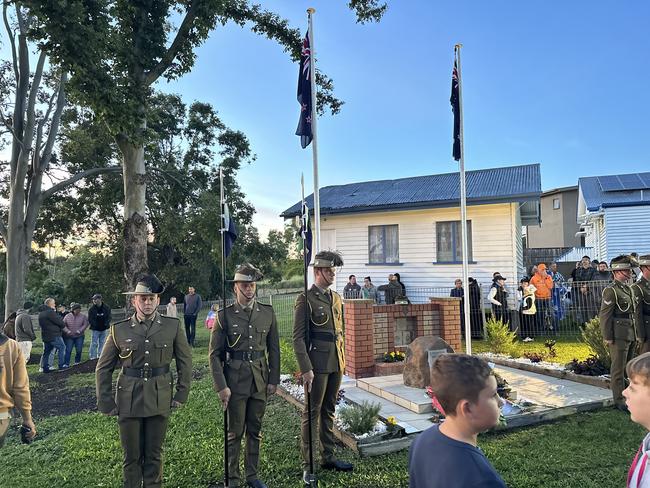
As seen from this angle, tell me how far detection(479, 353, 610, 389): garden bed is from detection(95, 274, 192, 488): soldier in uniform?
19.8 ft

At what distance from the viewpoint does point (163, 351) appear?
12.2 feet

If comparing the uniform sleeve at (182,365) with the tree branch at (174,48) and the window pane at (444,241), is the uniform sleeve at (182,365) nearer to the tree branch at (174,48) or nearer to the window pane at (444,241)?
the tree branch at (174,48)

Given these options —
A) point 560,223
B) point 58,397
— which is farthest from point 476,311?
point 560,223

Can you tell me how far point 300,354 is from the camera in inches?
170

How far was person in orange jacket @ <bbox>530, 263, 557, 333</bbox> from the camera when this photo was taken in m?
11.9

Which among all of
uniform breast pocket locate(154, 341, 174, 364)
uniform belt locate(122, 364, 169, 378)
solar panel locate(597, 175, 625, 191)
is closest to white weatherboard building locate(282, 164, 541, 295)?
solar panel locate(597, 175, 625, 191)

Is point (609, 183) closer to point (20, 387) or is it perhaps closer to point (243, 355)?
point (243, 355)

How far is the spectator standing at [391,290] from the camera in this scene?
1442 centimetres

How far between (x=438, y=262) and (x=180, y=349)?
12.4m

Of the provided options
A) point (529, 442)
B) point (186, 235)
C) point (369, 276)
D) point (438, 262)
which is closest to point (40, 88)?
point (186, 235)

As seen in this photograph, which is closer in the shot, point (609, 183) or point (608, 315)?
point (608, 315)

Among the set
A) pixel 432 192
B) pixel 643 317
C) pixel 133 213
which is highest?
pixel 432 192

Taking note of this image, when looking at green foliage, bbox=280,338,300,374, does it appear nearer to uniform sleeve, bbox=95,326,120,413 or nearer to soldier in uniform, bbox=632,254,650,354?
uniform sleeve, bbox=95,326,120,413

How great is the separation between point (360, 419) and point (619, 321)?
380 cm
